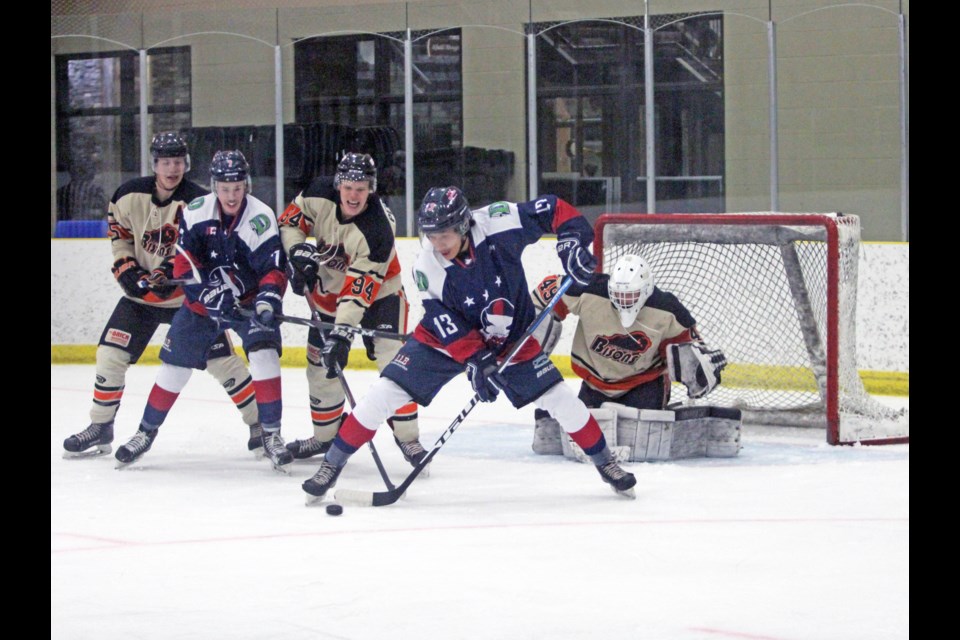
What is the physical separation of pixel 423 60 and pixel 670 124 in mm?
1337

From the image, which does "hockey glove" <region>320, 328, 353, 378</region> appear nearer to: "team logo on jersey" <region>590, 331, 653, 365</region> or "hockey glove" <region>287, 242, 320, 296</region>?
"hockey glove" <region>287, 242, 320, 296</region>

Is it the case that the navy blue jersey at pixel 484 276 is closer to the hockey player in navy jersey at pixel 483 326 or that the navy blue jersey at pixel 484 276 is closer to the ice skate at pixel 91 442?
the hockey player in navy jersey at pixel 483 326

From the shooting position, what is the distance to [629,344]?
398 centimetres

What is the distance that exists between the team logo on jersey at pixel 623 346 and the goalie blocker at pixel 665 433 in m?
0.14

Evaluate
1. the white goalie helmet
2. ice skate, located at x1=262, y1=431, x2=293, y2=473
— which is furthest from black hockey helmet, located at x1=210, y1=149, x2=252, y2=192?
the white goalie helmet

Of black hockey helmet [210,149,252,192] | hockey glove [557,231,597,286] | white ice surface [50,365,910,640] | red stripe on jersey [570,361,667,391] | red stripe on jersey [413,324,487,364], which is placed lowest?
white ice surface [50,365,910,640]

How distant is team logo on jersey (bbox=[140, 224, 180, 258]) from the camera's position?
4.11m

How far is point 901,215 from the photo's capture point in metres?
6.00

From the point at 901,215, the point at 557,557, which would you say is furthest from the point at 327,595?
the point at 901,215

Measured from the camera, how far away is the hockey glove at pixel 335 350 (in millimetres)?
3537

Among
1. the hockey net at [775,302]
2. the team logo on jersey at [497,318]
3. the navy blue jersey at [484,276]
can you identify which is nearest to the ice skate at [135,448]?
the navy blue jersey at [484,276]

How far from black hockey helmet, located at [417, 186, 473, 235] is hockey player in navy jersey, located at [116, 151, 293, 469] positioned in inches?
31.0

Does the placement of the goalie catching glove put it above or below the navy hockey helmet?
below

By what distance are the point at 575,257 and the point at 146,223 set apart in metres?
1.55
